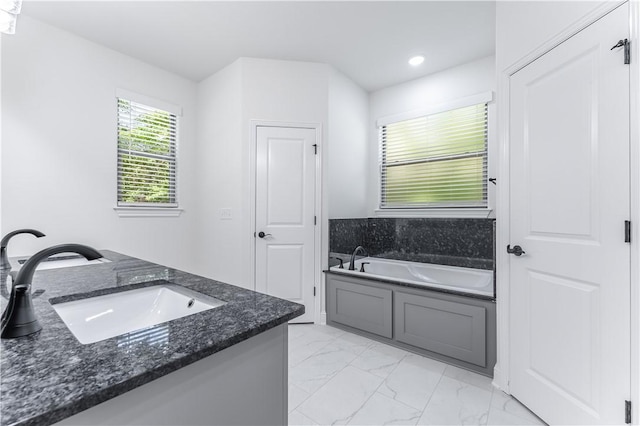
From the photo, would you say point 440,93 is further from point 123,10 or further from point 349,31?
point 123,10

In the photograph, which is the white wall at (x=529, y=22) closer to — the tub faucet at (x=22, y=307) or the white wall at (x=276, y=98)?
the white wall at (x=276, y=98)

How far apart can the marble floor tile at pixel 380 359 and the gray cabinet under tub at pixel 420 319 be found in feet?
0.27

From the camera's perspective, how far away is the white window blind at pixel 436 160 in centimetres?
305

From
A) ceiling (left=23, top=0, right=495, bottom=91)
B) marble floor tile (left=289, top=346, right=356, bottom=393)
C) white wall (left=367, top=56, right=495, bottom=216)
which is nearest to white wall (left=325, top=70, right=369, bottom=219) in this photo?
white wall (left=367, top=56, right=495, bottom=216)

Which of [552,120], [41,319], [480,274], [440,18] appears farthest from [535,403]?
[440,18]

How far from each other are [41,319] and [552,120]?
2.29 m

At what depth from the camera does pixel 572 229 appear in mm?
1432

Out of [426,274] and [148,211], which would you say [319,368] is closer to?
[426,274]

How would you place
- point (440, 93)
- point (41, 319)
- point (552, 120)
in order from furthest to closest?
point (440, 93) → point (552, 120) → point (41, 319)

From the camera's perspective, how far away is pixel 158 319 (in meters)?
1.09

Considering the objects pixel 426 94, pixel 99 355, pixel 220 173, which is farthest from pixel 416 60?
pixel 99 355

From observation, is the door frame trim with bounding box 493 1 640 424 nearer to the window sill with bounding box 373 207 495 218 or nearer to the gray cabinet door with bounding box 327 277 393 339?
the gray cabinet door with bounding box 327 277 393 339

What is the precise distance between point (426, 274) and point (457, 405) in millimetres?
1395

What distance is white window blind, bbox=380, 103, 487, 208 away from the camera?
3.05m
